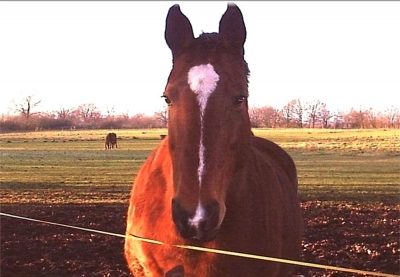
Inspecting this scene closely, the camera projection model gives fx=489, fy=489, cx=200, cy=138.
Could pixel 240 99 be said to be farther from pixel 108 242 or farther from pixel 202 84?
pixel 108 242

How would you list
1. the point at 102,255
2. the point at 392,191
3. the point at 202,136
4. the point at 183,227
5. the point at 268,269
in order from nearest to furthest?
the point at 183,227 < the point at 202,136 < the point at 268,269 < the point at 102,255 < the point at 392,191

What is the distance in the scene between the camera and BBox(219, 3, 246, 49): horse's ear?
2828 mm

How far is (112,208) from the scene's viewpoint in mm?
11773

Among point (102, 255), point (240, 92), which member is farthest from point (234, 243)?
point (102, 255)

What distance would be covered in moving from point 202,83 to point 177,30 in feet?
1.69

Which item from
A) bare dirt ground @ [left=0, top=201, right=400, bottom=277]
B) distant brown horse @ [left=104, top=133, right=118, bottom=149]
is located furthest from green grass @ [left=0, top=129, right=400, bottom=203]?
bare dirt ground @ [left=0, top=201, right=400, bottom=277]

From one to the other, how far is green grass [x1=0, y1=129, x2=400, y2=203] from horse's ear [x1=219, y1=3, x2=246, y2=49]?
10.7 meters

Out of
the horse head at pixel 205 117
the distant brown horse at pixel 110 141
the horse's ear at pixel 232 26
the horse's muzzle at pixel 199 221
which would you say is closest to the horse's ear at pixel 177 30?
the horse head at pixel 205 117

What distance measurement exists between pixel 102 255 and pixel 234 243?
5.58m

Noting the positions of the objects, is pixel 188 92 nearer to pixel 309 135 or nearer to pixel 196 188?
pixel 196 188

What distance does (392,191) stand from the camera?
15.7 meters

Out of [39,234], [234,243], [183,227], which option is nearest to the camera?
[183,227]

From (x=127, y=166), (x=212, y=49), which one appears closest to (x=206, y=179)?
(x=212, y=49)

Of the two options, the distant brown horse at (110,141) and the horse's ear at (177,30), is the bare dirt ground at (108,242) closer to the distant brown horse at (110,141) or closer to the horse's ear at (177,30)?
the horse's ear at (177,30)
